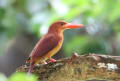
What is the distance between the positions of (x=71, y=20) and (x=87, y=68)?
2.79 meters

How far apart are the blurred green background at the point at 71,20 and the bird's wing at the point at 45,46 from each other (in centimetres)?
207

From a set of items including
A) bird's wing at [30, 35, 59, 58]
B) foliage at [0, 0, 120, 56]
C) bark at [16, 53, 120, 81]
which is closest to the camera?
bark at [16, 53, 120, 81]

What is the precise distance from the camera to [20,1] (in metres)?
6.96

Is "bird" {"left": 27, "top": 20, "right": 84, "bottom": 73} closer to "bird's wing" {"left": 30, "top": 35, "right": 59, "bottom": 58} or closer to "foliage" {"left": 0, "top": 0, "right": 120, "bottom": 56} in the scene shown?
"bird's wing" {"left": 30, "top": 35, "right": 59, "bottom": 58}

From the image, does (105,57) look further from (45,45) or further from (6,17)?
(6,17)

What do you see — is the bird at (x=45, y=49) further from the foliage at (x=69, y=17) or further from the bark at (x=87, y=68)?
the foliage at (x=69, y=17)

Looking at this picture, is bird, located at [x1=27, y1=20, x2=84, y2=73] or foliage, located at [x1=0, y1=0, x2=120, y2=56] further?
foliage, located at [x1=0, y1=0, x2=120, y2=56]

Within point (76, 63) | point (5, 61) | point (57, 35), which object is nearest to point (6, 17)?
point (5, 61)

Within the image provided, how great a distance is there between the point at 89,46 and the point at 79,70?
2770 mm

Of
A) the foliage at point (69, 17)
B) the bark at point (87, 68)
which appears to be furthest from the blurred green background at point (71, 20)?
the bark at point (87, 68)

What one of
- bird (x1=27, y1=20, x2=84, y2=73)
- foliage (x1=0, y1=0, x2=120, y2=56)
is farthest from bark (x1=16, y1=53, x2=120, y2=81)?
foliage (x1=0, y1=0, x2=120, y2=56)

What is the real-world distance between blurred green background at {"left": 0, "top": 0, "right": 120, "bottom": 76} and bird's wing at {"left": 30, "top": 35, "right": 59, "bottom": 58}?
207 cm

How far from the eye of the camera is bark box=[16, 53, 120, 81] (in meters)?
3.02

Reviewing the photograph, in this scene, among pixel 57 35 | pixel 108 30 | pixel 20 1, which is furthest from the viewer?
pixel 20 1
